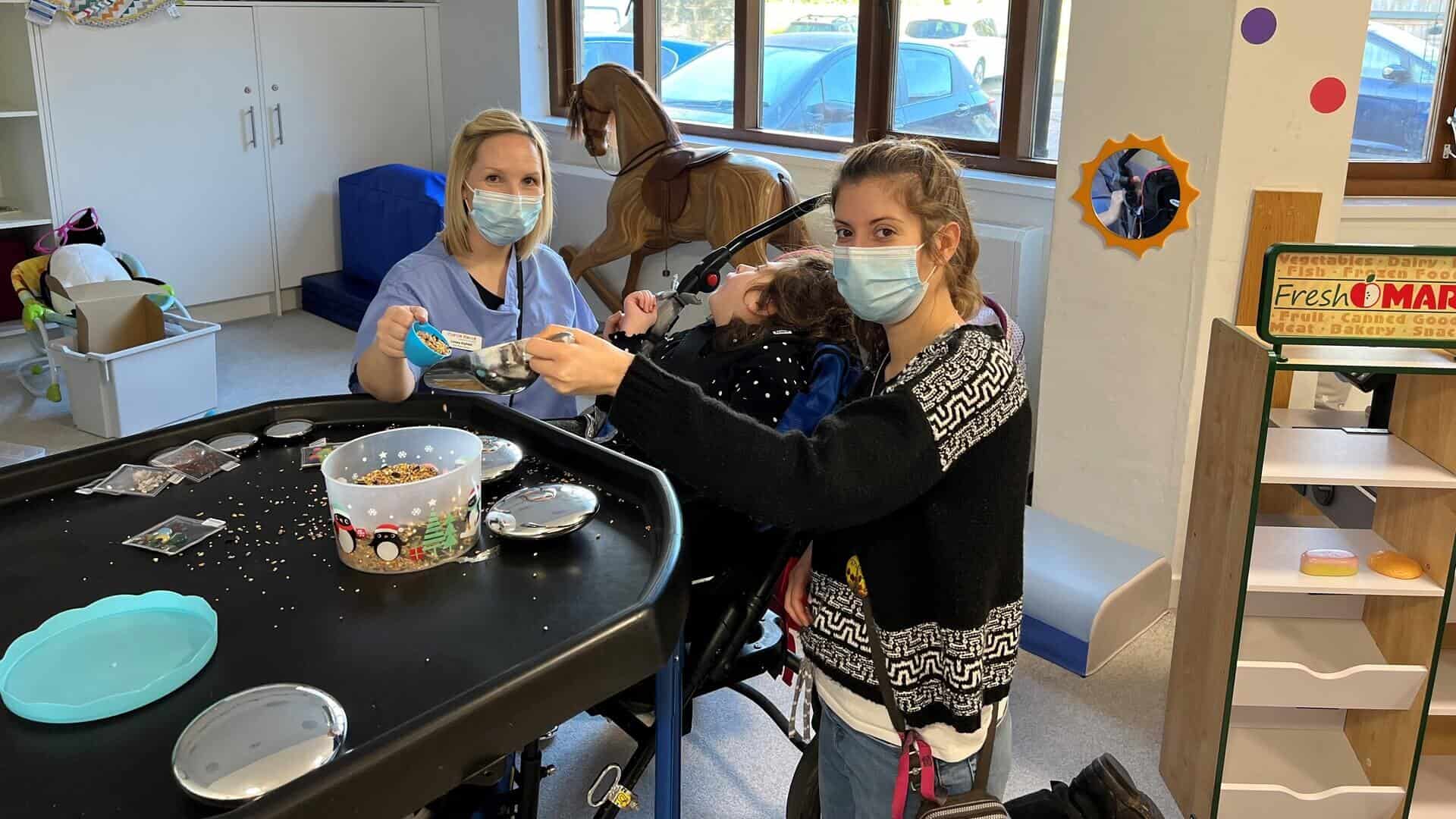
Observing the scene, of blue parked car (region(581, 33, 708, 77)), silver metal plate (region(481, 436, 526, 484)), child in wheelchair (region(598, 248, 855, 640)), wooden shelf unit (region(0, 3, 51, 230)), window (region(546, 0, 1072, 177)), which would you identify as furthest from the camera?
blue parked car (region(581, 33, 708, 77))

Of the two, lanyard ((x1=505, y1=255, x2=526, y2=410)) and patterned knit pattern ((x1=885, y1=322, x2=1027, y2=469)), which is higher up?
patterned knit pattern ((x1=885, y1=322, x2=1027, y2=469))

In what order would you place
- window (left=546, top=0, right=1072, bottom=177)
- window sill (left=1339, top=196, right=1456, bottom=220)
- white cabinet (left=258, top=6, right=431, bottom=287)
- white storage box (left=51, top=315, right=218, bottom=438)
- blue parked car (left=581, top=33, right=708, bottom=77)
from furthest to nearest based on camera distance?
white cabinet (left=258, top=6, right=431, bottom=287) < blue parked car (left=581, top=33, right=708, bottom=77) < white storage box (left=51, top=315, right=218, bottom=438) < window (left=546, top=0, right=1072, bottom=177) < window sill (left=1339, top=196, right=1456, bottom=220)

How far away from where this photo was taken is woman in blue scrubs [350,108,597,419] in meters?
2.02

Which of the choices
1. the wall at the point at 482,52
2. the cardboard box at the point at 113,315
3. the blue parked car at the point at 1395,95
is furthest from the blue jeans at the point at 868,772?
the wall at the point at 482,52

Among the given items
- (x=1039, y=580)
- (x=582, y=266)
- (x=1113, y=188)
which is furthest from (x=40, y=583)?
(x=582, y=266)

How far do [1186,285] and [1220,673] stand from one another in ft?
3.06

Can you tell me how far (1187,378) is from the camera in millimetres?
2512

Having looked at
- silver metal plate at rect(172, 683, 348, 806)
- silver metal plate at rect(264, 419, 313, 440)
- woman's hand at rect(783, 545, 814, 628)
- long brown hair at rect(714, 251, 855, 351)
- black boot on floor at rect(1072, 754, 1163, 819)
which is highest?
long brown hair at rect(714, 251, 855, 351)

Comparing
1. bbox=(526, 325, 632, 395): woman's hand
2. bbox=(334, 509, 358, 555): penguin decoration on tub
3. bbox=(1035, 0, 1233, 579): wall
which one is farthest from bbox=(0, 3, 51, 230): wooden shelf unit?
bbox=(526, 325, 632, 395): woman's hand

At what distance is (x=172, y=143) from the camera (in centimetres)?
468

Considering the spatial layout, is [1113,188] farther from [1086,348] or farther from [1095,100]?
[1086,348]

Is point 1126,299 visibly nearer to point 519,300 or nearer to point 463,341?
point 519,300

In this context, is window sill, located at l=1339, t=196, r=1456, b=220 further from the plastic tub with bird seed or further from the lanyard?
the plastic tub with bird seed

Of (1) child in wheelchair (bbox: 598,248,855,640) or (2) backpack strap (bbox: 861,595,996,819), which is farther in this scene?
(1) child in wheelchair (bbox: 598,248,855,640)
